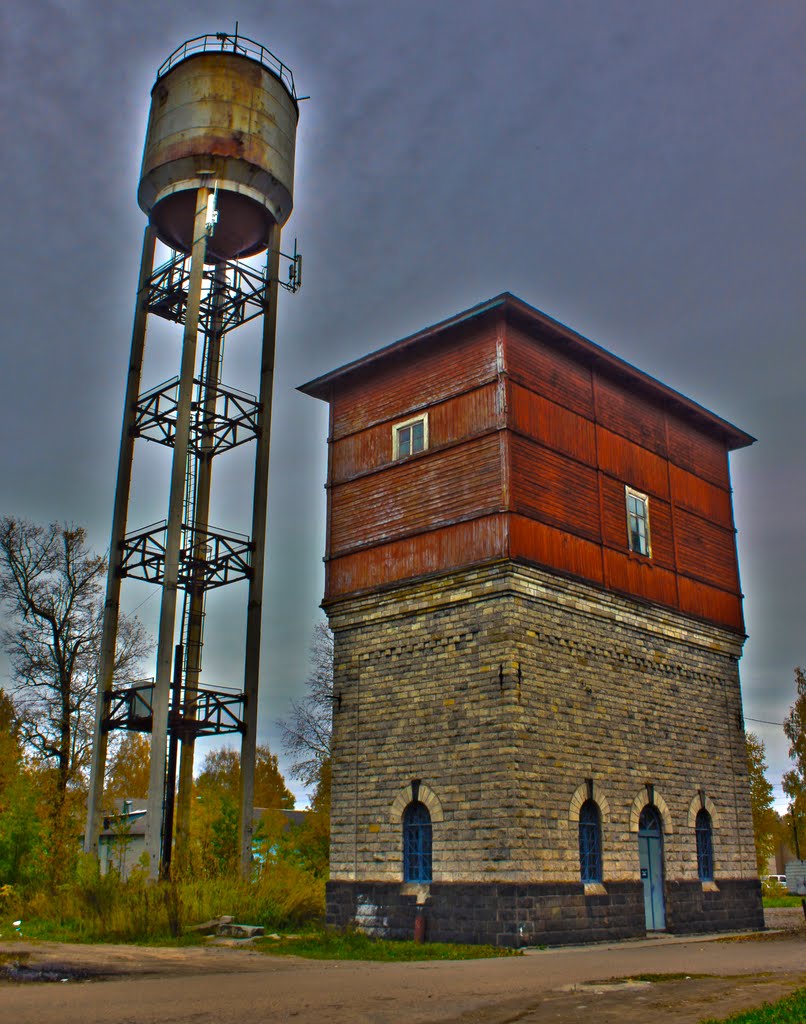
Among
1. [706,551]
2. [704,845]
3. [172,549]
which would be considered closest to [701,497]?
[706,551]

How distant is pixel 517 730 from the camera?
1744cm

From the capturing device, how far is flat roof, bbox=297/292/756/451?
66.3 ft

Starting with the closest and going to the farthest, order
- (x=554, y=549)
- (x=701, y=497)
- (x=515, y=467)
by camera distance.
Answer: (x=515, y=467), (x=554, y=549), (x=701, y=497)

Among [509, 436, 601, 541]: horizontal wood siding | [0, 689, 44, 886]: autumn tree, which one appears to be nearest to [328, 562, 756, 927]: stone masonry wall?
[509, 436, 601, 541]: horizontal wood siding

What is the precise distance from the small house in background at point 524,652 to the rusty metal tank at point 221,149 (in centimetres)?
443

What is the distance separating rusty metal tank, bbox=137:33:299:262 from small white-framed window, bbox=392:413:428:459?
618 centimetres

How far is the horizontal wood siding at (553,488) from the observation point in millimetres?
19250

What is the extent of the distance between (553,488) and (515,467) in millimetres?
1232

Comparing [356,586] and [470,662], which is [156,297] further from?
[470,662]

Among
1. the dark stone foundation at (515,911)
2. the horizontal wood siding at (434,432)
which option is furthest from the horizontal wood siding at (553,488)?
the dark stone foundation at (515,911)

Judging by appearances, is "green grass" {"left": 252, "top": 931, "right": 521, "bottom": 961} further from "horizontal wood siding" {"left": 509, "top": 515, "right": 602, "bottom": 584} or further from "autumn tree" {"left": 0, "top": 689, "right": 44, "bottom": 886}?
"autumn tree" {"left": 0, "top": 689, "right": 44, "bottom": 886}

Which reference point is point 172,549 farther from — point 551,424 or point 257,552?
point 551,424

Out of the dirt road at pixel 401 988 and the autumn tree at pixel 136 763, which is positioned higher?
the autumn tree at pixel 136 763

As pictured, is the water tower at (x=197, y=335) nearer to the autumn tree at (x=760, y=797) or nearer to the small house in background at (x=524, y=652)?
the small house in background at (x=524, y=652)
